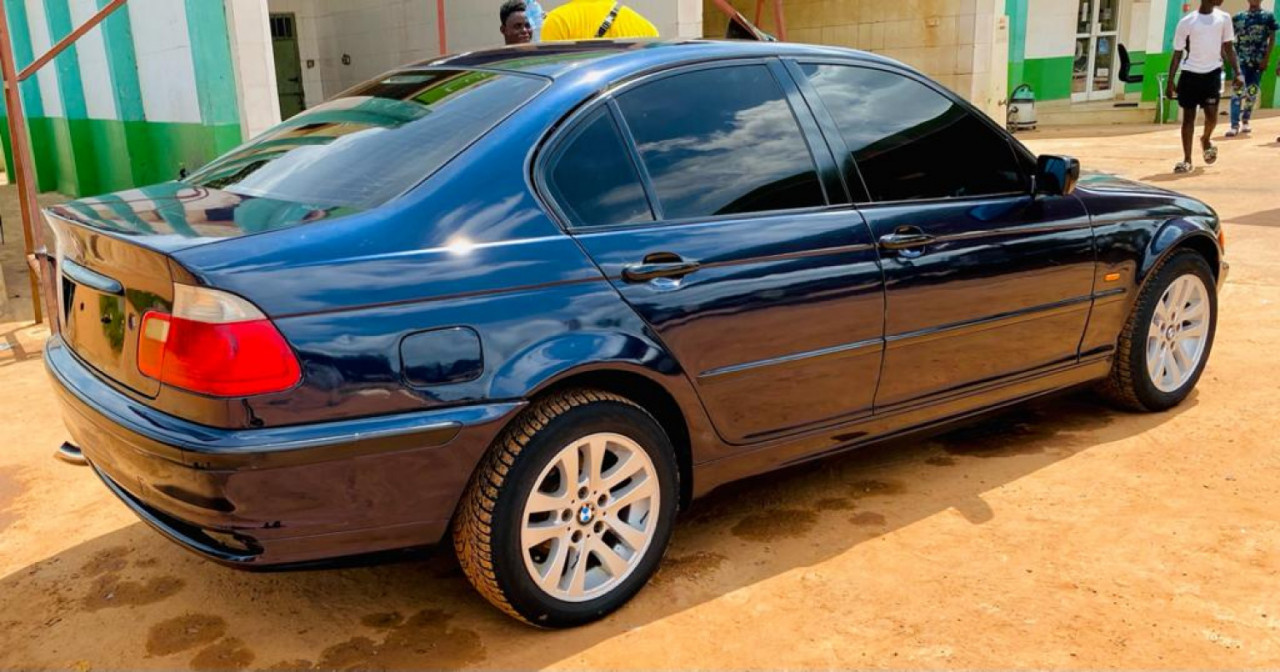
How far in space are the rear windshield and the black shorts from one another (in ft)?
34.0

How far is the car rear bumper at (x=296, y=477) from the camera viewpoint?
2.42 metres

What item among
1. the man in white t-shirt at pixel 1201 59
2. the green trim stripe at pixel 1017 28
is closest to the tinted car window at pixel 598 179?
the man in white t-shirt at pixel 1201 59

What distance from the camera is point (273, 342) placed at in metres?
2.41

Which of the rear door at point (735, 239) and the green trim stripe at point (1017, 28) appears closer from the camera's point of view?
the rear door at point (735, 239)

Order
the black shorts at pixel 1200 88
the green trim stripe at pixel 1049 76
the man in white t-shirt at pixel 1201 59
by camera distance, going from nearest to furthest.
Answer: the man in white t-shirt at pixel 1201 59, the black shorts at pixel 1200 88, the green trim stripe at pixel 1049 76

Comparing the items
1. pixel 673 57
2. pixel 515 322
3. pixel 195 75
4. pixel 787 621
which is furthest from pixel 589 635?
pixel 195 75

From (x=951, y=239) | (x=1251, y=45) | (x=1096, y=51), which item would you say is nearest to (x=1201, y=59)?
(x=1251, y=45)

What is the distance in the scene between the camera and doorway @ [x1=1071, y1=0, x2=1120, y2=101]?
61.2 ft

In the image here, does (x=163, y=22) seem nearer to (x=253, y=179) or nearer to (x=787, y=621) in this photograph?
(x=253, y=179)

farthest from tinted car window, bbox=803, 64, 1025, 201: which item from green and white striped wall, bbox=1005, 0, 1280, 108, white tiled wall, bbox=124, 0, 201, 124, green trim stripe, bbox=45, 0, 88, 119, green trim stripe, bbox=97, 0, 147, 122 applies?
green and white striped wall, bbox=1005, 0, 1280, 108

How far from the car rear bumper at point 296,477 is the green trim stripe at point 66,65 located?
36.5 ft

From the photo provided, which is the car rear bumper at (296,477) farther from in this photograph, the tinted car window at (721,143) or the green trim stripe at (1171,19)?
the green trim stripe at (1171,19)

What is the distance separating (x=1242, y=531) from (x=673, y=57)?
239 centimetres

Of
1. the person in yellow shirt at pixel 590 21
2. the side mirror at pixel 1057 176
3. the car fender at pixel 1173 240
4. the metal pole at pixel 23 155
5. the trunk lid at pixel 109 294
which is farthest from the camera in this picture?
the person in yellow shirt at pixel 590 21
